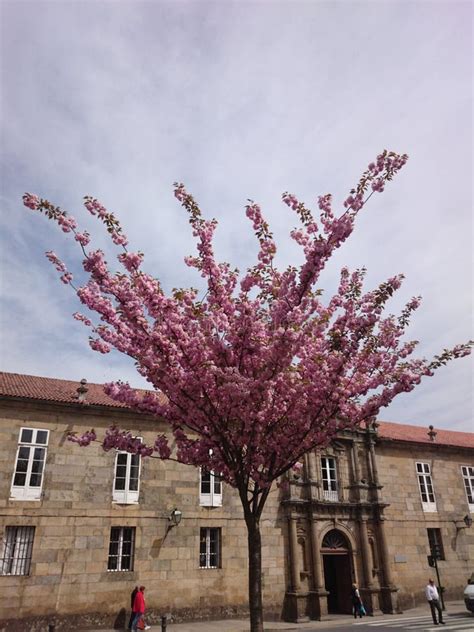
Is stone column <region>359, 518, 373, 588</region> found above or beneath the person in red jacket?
above

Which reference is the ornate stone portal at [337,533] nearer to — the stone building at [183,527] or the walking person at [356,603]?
the stone building at [183,527]

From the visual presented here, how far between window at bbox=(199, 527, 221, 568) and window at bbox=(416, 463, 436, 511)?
10.6 meters

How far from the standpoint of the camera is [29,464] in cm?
1566

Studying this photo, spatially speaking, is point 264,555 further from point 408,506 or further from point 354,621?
point 408,506

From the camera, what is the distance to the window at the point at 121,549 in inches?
632

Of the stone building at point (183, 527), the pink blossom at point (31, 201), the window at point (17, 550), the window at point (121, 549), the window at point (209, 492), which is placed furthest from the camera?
the window at point (209, 492)

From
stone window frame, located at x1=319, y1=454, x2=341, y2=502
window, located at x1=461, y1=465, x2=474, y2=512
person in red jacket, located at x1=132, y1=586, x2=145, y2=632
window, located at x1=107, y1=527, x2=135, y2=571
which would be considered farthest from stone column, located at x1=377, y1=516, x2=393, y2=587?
person in red jacket, located at x1=132, y1=586, x2=145, y2=632

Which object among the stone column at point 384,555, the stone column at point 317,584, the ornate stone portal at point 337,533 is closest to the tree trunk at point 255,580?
the ornate stone portal at point 337,533

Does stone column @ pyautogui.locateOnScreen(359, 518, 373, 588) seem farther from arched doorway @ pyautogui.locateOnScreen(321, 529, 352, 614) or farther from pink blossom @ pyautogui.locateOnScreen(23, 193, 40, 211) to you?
pink blossom @ pyautogui.locateOnScreen(23, 193, 40, 211)

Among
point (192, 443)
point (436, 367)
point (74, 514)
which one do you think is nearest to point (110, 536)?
point (74, 514)

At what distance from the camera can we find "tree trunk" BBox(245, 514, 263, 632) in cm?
795

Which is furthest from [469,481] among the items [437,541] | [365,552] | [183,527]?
[183,527]

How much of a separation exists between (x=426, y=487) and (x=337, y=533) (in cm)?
562

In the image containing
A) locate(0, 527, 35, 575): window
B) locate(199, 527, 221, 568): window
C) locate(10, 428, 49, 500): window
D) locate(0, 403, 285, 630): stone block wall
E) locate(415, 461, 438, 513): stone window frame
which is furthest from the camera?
locate(415, 461, 438, 513): stone window frame
